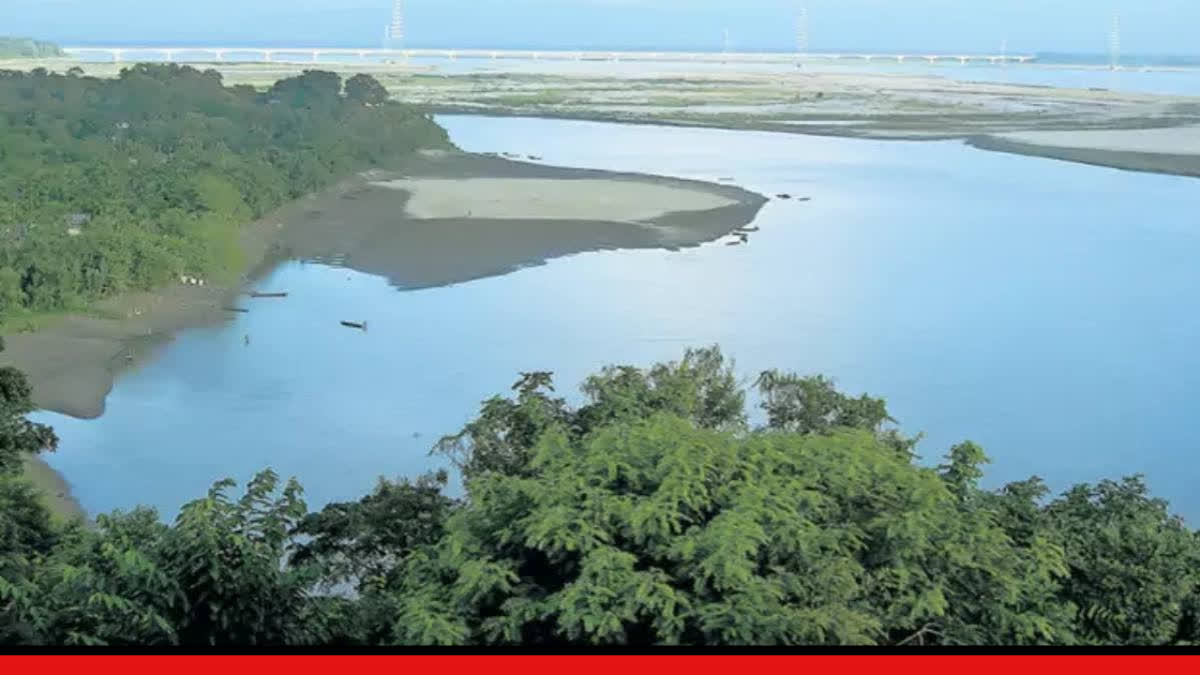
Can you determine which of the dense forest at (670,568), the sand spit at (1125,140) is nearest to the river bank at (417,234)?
the dense forest at (670,568)

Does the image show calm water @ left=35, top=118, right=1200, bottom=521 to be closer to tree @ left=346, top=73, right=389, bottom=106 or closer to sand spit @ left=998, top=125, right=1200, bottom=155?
sand spit @ left=998, top=125, right=1200, bottom=155

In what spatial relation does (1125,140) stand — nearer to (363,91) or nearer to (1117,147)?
(1117,147)

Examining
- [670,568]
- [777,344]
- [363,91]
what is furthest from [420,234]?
[670,568]

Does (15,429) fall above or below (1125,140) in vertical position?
below

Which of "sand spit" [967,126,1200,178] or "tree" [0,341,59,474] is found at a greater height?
"sand spit" [967,126,1200,178]

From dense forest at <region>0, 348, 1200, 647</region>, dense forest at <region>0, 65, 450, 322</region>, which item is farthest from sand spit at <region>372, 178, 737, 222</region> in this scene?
dense forest at <region>0, 348, 1200, 647</region>

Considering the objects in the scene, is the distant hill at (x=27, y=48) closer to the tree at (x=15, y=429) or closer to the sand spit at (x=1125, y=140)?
the sand spit at (x=1125, y=140)
